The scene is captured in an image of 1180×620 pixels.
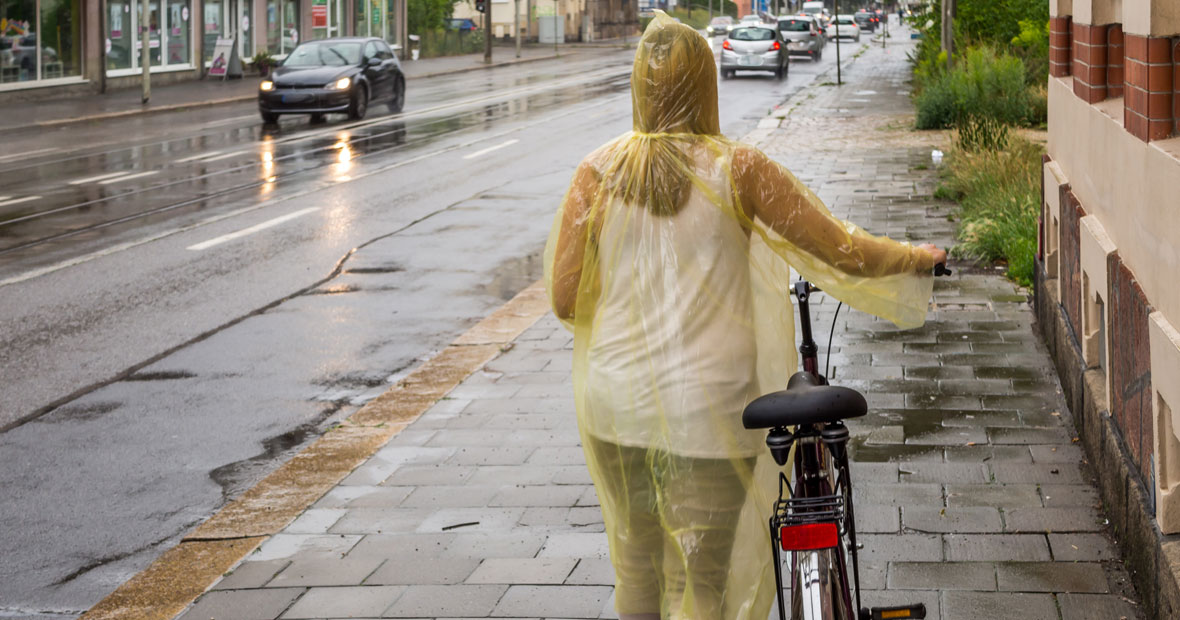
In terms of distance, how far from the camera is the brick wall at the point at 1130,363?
4.36 meters

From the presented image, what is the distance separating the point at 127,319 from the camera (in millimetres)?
9602

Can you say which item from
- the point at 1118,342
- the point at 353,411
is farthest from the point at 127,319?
the point at 1118,342

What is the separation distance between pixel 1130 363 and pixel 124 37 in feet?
114

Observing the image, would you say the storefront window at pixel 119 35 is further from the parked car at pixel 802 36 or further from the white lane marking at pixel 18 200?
the parked car at pixel 802 36

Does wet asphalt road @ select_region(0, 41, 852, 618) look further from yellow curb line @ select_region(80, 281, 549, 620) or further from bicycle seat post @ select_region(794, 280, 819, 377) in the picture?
bicycle seat post @ select_region(794, 280, 819, 377)

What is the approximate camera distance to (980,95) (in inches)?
810

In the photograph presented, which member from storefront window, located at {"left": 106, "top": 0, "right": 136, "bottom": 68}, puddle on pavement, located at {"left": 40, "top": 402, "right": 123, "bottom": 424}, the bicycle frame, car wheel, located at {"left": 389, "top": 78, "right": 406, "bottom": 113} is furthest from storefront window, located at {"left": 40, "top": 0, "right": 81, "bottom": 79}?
the bicycle frame

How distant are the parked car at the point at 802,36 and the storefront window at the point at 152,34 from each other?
73.9 ft

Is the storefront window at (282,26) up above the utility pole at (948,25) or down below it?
above

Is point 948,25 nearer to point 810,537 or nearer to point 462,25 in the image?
point 810,537

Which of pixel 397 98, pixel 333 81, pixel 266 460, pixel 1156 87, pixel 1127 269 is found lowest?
pixel 266 460

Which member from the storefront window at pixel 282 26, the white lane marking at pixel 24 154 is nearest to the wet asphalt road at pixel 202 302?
the white lane marking at pixel 24 154

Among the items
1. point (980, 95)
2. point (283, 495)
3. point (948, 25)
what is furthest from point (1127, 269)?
point (948, 25)

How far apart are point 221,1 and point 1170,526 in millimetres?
39992
